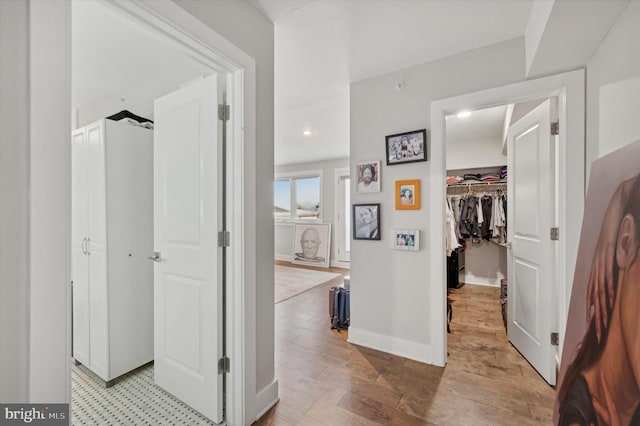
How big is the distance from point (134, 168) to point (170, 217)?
2.17ft

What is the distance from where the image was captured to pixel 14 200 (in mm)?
784

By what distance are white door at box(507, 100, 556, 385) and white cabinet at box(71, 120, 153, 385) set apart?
299 centimetres

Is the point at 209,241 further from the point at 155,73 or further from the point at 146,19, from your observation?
the point at 155,73

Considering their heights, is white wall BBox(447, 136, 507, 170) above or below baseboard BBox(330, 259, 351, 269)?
above

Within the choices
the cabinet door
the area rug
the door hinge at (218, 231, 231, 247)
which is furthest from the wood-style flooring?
the cabinet door

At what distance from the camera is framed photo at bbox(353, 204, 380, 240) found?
2.44 meters

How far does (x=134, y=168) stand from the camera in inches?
81.5

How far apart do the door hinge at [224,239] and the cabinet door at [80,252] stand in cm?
132

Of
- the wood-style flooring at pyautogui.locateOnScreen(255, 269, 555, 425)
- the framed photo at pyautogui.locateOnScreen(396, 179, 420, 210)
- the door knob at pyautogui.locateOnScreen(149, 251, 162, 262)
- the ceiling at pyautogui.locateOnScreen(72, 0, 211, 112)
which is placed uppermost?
the ceiling at pyautogui.locateOnScreen(72, 0, 211, 112)

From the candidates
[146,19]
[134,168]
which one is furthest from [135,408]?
[146,19]

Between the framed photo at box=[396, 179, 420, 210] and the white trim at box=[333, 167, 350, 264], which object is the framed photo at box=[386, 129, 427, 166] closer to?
the framed photo at box=[396, 179, 420, 210]

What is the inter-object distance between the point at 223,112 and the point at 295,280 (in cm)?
386

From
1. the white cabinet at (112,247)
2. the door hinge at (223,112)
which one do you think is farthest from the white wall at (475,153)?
the white cabinet at (112,247)

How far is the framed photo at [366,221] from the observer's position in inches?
96.0
